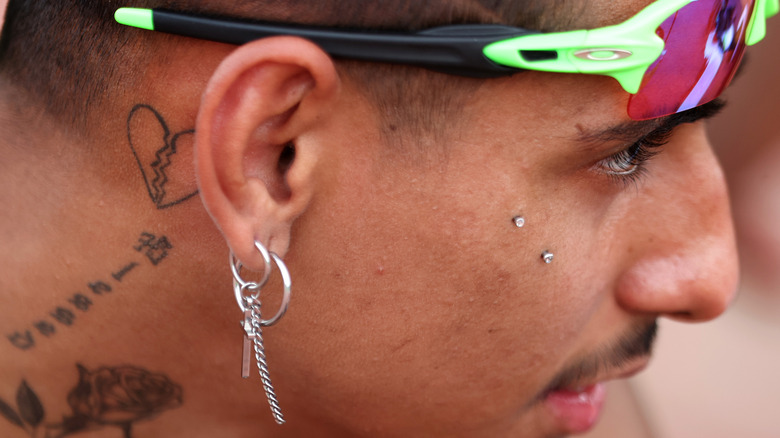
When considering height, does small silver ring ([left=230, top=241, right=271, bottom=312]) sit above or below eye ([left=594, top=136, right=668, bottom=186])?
below

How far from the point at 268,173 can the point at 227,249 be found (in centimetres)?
19

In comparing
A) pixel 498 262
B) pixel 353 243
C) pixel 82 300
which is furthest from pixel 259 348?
pixel 498 262

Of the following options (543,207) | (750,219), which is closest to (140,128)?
(543,207)

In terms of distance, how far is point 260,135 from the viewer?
1.25 m

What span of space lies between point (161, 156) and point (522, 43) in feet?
2.19

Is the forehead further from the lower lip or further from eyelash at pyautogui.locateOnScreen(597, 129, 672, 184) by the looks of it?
the lower lip

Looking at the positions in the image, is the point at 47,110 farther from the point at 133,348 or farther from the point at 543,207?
the point at 543,207

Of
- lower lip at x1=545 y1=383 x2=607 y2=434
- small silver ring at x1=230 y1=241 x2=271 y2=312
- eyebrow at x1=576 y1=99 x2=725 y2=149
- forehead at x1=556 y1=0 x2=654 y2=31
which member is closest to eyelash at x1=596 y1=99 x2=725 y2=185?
eyebrow at x1=576 y1=99 x2=725 y2=149

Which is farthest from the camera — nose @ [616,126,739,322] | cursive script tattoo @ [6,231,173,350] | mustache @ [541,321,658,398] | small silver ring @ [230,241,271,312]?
mustache @ [541,321,658,398]

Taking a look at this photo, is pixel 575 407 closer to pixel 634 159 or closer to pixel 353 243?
pixel 634 159

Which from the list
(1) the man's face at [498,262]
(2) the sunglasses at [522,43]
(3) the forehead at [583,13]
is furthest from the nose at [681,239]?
(3) the forehead at [583,13]

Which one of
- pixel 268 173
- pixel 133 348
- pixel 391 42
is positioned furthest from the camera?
pixel 133 348

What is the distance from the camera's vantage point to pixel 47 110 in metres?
1.38

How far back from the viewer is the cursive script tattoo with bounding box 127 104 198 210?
50.9 inches
